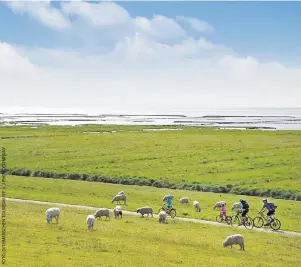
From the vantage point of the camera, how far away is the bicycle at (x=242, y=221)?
43062mm

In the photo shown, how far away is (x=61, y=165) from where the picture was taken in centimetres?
8050

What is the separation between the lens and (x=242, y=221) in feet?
143

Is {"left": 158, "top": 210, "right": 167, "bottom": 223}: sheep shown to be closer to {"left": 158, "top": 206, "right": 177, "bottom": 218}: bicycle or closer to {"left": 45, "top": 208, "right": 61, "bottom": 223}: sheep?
{"left": 158, "top": 206, "right": 177, "bottom": 218}: bicycle

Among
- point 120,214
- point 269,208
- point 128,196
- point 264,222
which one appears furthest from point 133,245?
point 128,196

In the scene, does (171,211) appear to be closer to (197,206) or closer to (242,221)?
(197,206)

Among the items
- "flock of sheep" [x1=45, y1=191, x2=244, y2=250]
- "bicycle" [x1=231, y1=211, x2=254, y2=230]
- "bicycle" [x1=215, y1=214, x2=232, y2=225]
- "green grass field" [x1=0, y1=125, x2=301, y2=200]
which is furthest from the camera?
"green grass field" [x1=0, y1=125, x2=301, y2=200]

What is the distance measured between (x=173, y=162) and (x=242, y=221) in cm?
3868

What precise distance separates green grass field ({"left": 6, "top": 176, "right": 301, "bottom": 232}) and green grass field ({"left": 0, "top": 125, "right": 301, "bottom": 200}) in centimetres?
396

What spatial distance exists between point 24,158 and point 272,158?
45465 millimetres

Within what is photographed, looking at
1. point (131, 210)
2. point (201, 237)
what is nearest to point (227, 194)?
point (131, 210)

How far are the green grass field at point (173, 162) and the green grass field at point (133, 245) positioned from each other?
21.6 m

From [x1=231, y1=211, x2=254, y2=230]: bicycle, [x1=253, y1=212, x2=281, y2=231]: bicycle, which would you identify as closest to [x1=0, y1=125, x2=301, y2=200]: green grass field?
[x1=253, y1=212, x2=281, y2=231]: bicycle

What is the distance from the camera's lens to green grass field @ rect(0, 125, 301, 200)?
2576 inches

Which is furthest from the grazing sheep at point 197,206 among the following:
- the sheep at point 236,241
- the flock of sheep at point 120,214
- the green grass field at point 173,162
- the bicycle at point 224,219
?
the sheep at point 236,241
